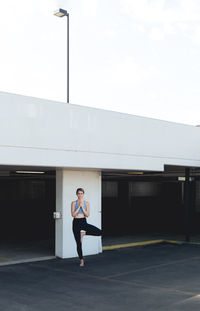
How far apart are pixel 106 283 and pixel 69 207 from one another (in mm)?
3578

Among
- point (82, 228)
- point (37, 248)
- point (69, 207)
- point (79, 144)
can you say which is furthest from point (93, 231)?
point (37, 248)

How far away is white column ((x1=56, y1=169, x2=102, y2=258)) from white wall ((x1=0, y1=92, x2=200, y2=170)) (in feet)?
3.15

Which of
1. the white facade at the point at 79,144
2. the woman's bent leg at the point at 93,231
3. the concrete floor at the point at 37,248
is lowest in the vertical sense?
the concrete floor at the point at 37,248

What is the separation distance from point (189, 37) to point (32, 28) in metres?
7.07

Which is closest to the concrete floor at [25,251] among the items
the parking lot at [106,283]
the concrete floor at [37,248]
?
the concrete floor at [37,248]

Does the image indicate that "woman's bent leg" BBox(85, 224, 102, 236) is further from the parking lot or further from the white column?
the white column

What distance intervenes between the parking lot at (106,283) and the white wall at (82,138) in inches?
95.4

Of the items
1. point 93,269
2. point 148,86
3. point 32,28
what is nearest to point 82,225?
point 93,269

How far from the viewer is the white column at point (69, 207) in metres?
11.4

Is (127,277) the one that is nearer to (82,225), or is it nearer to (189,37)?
(82,225)

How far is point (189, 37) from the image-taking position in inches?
763

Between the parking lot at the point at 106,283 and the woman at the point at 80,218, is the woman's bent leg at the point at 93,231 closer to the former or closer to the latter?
the woman at the point at 80,218

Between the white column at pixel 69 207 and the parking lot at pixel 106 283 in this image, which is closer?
the parking lot at pixel 106 283

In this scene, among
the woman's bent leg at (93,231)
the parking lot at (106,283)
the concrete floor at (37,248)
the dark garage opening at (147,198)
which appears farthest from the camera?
the dark garage opening at (147,198)
